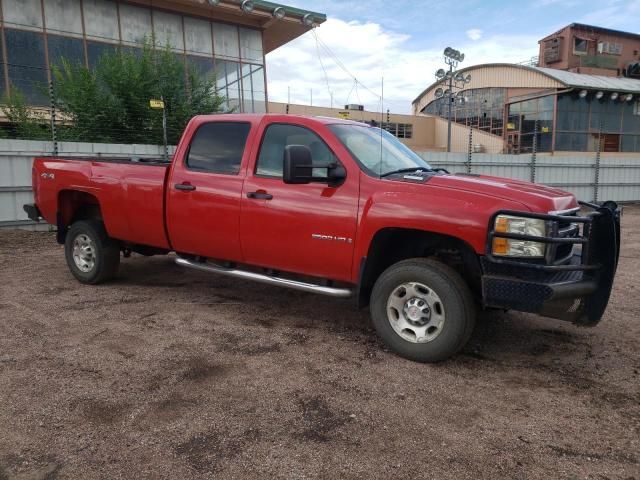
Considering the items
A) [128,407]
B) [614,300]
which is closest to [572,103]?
[614,300]

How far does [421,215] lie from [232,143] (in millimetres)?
2159

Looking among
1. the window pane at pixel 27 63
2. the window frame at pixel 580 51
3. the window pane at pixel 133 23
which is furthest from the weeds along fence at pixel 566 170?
the window frame at pixel 580 51

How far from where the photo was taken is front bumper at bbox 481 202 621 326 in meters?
3.38

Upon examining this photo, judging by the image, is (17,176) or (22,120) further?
(22,120)

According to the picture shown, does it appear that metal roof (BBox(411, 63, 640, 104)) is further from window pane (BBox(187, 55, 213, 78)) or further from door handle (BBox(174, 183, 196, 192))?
door handle (BBox(174, 183, 196, 192))

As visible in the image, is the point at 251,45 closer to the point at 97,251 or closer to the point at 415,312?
the point at 97,251

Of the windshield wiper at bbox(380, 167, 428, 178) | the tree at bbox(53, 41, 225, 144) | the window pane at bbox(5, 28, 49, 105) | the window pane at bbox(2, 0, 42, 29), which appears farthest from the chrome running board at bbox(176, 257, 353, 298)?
the window pane at bbox(2, 0, 42, 29)

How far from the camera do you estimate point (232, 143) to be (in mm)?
4926

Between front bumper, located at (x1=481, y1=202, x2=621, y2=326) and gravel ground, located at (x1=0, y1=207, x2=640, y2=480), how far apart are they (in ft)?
1.84

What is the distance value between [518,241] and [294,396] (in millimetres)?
1829

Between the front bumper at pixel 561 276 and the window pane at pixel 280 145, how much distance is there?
169cm

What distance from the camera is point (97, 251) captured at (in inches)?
232

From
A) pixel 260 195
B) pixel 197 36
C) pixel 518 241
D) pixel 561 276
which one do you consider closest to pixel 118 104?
pixel 197 36

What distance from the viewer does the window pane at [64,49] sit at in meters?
18.1
